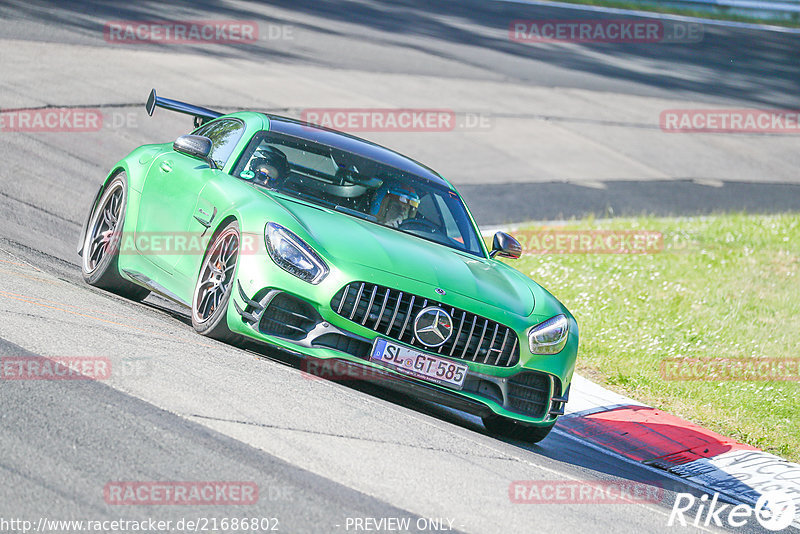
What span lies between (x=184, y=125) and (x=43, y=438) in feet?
36.7

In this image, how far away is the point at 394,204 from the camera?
754cm

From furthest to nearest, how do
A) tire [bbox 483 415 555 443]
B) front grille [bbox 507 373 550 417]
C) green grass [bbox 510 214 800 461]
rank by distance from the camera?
green grass [bbox 510 214 800 461] → tire [bbox 483 415 555 443] → front grille [bbox 507 373 550 417]

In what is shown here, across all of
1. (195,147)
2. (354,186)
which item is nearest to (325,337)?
(354,186)

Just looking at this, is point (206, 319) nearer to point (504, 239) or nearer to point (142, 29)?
point (504, 239)

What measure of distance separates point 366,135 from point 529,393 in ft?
35.9

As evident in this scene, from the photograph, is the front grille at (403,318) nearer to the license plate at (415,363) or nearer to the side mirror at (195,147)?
the license plate at (415,363)

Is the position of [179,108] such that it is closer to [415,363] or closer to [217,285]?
[217,285]

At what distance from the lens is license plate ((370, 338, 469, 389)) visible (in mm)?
6148

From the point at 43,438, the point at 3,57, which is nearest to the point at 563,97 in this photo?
the point at 3,57

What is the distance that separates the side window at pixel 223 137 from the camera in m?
7.72

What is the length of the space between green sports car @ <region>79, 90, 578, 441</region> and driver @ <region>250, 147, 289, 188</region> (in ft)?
0.04

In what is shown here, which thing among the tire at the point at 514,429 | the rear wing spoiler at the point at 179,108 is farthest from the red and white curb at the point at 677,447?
the rear wing spoiler at the point at 179,108

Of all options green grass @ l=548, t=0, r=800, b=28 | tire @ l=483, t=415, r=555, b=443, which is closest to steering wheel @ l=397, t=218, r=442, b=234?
tire @ l=483, t=415, r=555, b=443

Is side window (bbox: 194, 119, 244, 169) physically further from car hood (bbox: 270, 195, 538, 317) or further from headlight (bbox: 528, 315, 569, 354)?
headlight (bbox: 528, 315, 569, 354)
